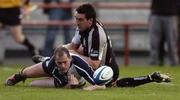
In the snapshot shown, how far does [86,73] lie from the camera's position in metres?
11.8

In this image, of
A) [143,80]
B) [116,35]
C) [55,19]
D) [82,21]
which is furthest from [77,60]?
[116,35]

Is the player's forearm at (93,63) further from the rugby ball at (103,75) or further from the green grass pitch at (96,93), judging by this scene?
the green grass pitch at (96,93)

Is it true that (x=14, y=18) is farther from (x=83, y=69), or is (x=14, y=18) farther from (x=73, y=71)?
(x=83, y=69)

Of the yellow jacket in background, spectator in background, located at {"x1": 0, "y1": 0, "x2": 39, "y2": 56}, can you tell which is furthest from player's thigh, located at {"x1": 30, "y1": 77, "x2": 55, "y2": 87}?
the yellow jacket in background

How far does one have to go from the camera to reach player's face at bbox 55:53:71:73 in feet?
38.0

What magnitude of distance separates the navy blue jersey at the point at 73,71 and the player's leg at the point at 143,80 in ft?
2.37

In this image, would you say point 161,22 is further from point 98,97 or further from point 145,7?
point 98,97

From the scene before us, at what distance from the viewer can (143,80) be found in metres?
12.3

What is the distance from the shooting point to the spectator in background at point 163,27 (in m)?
18.5

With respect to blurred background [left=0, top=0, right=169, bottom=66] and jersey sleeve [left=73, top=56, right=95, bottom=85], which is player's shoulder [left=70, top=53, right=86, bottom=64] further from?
blurred background [left=0, top=0, right=169, bottom=66]

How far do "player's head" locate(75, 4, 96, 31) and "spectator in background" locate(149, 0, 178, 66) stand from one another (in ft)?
22.2

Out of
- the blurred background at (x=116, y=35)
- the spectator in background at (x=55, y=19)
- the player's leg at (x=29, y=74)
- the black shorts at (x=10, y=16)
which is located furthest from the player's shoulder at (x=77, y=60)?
the blurred background at (x=116, y=35)

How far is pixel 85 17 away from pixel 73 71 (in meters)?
0.72

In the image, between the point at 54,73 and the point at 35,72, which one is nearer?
the point at 54,73
